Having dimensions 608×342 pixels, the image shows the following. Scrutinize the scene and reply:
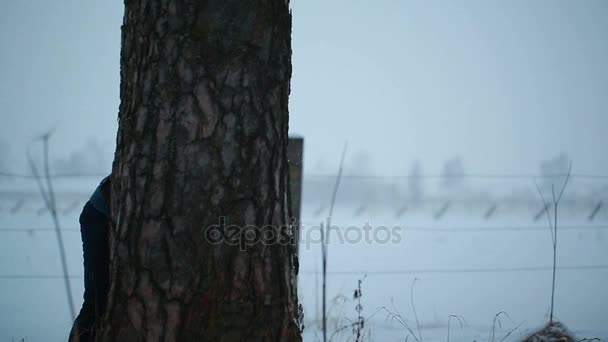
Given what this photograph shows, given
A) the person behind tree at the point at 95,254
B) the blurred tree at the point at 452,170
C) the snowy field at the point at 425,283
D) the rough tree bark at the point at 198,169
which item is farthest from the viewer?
the blurred tree at the point at 452,170

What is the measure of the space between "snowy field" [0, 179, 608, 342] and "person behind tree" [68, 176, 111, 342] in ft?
3.36

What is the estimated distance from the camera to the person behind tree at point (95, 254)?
1648mm

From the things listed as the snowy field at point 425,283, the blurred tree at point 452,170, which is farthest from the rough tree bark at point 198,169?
the blurred tree at point 452,170

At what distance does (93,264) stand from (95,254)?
41 millimetres

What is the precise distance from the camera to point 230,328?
1.29 m

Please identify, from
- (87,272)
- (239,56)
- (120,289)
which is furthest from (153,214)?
(87,272)

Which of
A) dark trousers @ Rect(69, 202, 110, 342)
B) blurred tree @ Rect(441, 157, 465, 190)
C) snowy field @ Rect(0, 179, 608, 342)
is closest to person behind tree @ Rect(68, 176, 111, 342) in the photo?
dark trousers @ Rect(69, 202, 110, 342)

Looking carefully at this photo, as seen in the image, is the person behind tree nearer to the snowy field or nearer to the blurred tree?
the snowy field

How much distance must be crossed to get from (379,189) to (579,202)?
505 cm

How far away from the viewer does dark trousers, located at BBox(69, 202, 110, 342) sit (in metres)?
1.66

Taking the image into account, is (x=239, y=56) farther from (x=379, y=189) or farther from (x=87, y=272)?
(x=379, y=189)

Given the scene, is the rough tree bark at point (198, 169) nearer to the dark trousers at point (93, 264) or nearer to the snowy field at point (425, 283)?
the dark trousers at point (93, 264)

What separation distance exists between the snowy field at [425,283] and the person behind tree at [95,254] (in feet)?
3.36

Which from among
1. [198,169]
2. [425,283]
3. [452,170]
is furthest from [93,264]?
[452,170]
